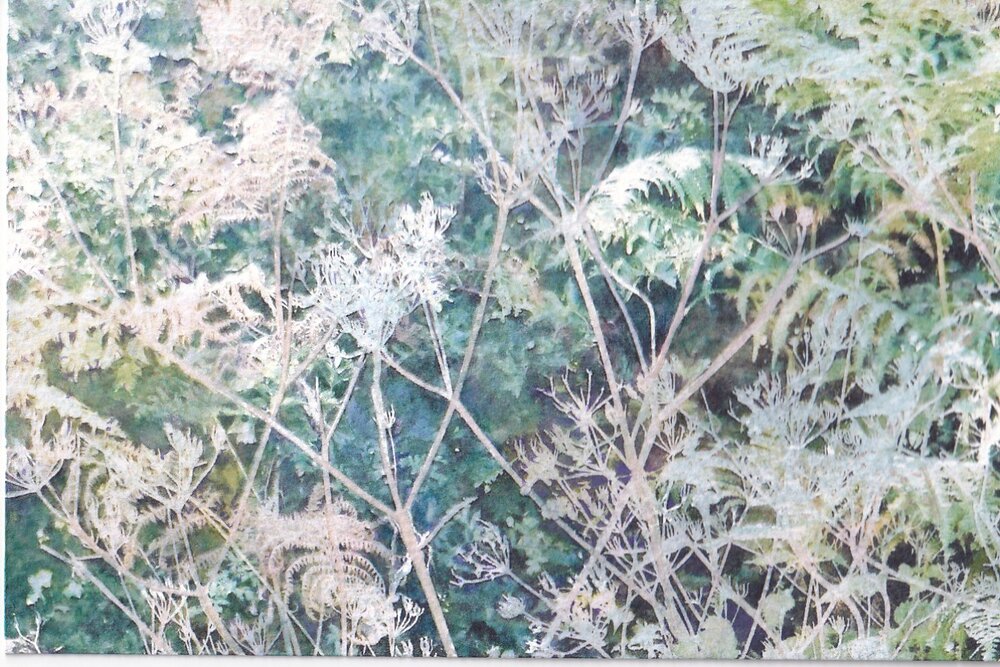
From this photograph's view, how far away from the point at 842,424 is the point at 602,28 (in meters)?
0.94

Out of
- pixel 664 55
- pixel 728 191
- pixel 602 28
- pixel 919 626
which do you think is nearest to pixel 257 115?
pixel 602 28

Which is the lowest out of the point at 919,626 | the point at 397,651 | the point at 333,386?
the point at 397,651

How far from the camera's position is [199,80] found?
5.72 feet

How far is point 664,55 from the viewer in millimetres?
1702

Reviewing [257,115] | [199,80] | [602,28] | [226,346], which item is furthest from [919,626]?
[199,80]

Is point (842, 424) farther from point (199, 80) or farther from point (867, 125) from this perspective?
point (199, 80)

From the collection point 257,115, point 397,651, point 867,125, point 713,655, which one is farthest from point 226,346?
point 867,125

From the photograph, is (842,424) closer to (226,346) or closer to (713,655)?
(713,655)

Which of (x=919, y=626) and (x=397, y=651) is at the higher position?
(x=919, y=626)

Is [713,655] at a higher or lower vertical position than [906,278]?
lower

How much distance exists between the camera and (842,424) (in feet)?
5.47

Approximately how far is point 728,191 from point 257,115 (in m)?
0.99

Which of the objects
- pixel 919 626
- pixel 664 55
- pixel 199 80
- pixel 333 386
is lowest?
pixel 919 626

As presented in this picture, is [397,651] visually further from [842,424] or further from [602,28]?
[602,28]
